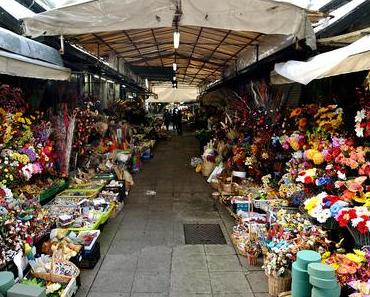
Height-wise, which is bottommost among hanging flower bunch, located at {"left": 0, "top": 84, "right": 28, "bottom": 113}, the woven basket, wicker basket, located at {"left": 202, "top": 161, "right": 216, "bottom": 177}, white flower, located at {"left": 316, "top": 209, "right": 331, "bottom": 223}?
wicker basket, located at {"left": 202, "top": 161, "right": 216, "bottom": 177}

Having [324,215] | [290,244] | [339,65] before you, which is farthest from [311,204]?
[339,65]

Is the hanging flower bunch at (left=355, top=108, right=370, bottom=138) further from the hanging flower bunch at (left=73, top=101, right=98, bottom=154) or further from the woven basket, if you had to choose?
the hanging flower bunch at (left=73, top=101, right=98, bottom=154)

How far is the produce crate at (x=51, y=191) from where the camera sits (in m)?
7.38

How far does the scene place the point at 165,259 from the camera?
5988mm

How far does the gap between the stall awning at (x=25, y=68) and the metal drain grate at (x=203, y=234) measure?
389cm

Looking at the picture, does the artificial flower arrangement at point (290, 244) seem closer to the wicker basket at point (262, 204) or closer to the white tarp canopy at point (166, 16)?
the wicker basket at point (262, 204)

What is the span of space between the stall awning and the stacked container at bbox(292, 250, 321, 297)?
4.32 m

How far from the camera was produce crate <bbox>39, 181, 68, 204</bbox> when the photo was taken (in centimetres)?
738

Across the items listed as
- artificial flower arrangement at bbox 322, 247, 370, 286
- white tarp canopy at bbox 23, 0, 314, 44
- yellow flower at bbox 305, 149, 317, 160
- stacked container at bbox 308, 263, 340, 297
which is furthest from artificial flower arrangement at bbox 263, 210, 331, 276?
white tarp canopy at bbox 23, 0, 314, 44

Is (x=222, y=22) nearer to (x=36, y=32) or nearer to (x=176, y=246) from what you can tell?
(x=36, y=32)

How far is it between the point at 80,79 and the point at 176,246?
7671 millimetres

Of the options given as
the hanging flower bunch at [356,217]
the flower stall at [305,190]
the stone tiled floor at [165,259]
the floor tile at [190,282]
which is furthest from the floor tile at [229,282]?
the hanging flower bunch at [356,217]

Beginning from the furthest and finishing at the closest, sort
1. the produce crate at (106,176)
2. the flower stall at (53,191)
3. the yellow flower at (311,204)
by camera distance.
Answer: the produce crate at (106,176)
the yellow flower at (311,204)
the flower stall at (53,191)

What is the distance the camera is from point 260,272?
5.57 metres
